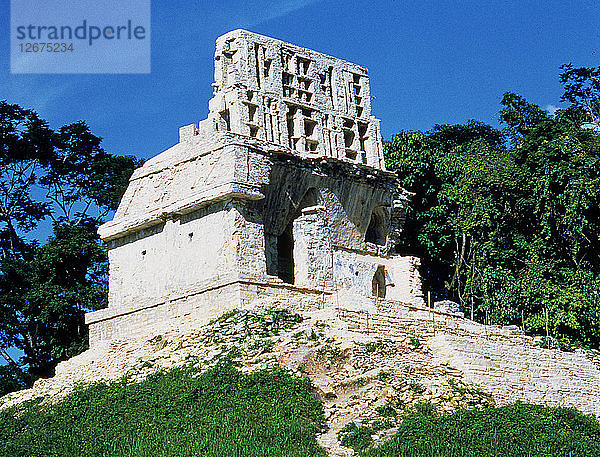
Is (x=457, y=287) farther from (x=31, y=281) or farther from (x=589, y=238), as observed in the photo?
(x=31, y=281)

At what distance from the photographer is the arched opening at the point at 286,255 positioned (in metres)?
36.2

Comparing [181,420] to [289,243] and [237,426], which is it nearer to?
[237,426]

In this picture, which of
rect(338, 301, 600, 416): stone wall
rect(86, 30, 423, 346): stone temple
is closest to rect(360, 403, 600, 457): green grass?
rect(338, 301, 600, 416): stone wall

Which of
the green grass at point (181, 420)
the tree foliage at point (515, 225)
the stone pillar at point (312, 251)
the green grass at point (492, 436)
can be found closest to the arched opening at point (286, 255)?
the stone pillar at point (312, 251)

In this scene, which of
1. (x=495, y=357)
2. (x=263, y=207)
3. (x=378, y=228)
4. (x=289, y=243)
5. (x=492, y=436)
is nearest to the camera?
(x=492, y=436)

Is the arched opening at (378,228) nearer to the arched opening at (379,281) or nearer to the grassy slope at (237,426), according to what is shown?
the arched opening at (379,281)

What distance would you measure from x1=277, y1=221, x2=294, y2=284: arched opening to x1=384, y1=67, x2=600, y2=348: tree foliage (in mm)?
5353

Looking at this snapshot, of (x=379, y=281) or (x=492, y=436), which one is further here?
(x=379, y=281)

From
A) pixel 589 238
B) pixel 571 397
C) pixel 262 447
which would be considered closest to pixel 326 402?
pixel 262 447

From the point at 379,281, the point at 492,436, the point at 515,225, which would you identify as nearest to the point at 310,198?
the point at 379,281

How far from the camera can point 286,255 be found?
3681 centimetres

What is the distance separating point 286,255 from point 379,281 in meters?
3.25

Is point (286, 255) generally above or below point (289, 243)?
below

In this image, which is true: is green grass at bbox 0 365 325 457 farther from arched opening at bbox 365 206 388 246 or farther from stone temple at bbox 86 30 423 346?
arched opening at bbox 365 206 388 246
